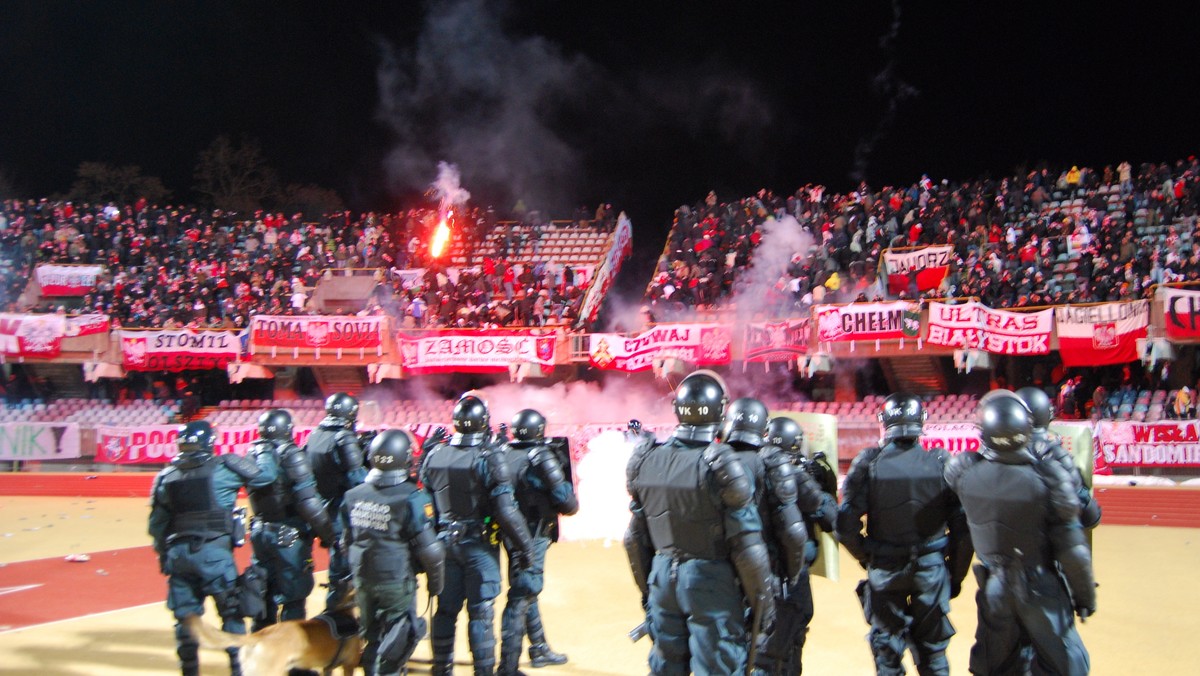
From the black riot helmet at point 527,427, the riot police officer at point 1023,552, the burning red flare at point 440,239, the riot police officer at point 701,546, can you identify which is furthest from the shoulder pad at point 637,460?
the burning red flare at point 440,239

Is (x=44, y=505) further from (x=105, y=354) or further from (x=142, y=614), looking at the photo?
(x=142, y=614)

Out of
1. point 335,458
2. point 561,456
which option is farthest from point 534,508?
point 335,458

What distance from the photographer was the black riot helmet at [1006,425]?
4.40 metres

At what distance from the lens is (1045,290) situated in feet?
60.3

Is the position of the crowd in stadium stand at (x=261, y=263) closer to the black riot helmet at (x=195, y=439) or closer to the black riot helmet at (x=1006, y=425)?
the black riot helmet at (x=195, y=439)

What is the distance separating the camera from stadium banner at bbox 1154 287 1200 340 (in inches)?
639

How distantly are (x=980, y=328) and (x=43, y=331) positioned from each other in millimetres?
24758

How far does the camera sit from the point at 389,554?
5.38 metres

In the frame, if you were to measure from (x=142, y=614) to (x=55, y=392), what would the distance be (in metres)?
22.6

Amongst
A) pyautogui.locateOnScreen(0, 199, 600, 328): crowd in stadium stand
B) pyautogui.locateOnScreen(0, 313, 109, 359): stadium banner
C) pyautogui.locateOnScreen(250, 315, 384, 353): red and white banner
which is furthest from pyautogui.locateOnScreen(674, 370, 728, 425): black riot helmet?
pyautogui.locateOnScreen(0, 313, 109, 359): stadium banner

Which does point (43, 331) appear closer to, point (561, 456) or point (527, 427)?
point (527, 427)

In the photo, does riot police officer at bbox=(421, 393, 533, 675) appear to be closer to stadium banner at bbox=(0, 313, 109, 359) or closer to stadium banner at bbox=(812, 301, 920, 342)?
stadium banner at bbox=(812, 301, 920, 342)

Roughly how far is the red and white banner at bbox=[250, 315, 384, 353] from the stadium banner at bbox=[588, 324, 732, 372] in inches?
245

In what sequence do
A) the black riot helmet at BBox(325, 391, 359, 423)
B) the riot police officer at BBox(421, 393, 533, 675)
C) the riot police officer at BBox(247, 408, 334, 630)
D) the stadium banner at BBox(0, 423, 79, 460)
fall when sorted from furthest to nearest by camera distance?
the stadium banner at BBox(0, 423, 79, 460) < the black riot helmet at BBox(325, 391, 359, 423) < the riot police officer at BBox(247, 408, 334, 630) < the riot police officer at BBox(421, 393, 533, 675)
